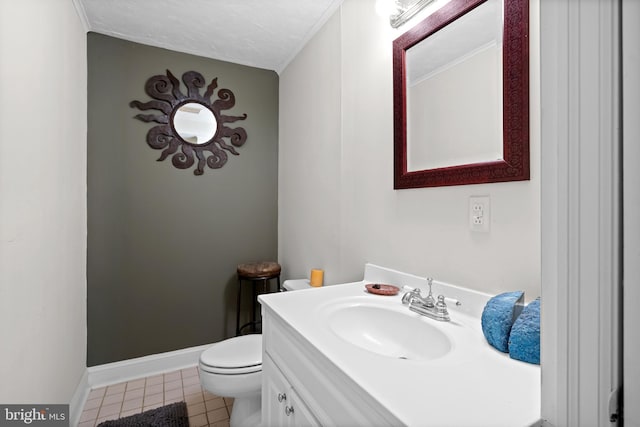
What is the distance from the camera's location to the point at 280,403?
103 cm

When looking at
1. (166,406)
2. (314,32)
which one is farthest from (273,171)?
(166,406)

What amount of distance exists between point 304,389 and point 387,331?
1.24 feet

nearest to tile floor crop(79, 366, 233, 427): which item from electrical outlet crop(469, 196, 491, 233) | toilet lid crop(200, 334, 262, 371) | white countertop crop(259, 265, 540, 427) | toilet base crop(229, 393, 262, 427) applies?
toilet base crop(229, 393, 262, 427)

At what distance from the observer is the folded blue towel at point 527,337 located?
2.38ft

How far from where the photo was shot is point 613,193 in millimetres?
384

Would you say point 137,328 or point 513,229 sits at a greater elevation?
point 513,229

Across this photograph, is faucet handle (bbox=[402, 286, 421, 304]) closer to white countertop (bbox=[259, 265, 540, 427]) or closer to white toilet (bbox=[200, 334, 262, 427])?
white countertop (bbox=[259, 265, 540, 427])

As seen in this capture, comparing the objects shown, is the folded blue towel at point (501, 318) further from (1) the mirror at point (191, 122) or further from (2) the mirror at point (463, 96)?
(1) the mirror at point (191, 122)

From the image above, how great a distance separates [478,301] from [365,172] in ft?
2.67

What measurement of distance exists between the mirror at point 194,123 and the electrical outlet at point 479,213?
6.43ft

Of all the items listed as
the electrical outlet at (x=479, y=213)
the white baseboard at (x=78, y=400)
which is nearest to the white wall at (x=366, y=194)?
the electrical outlet at (x=479, y=213)

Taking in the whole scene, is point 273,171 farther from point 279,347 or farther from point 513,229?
point 513,229

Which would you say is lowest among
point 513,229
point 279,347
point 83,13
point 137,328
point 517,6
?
point 137,328

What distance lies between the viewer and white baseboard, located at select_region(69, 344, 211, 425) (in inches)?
77.3
